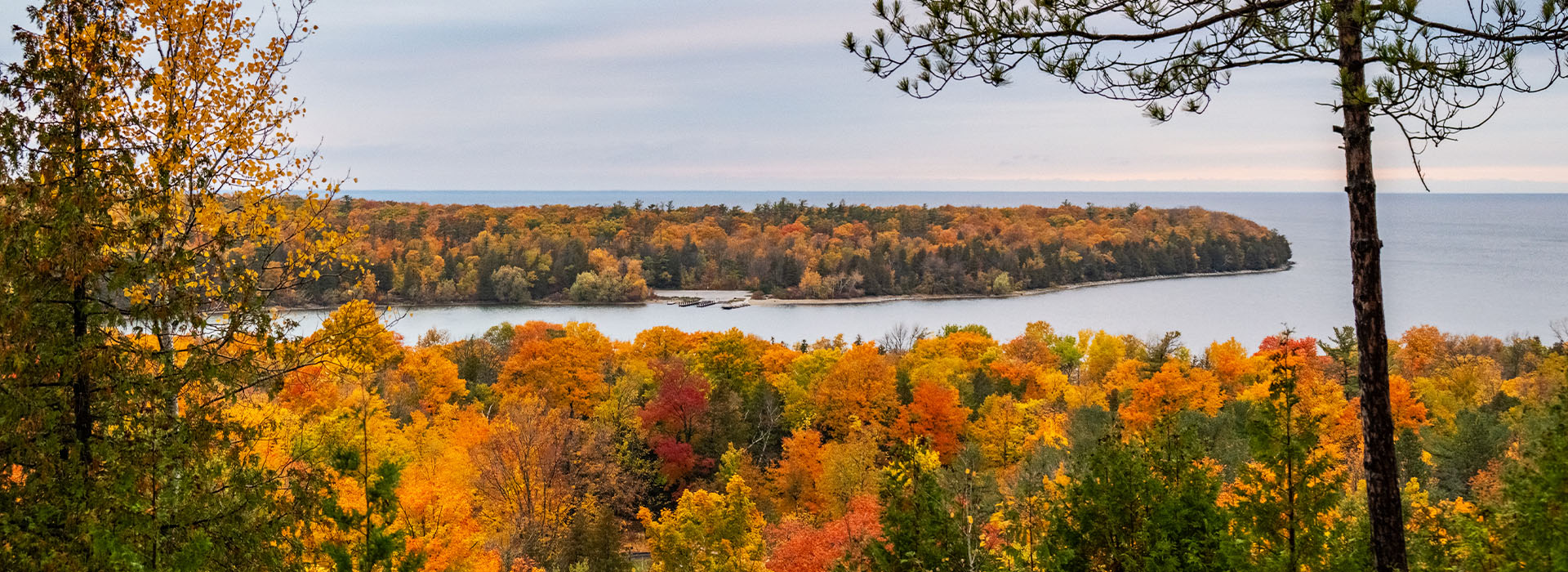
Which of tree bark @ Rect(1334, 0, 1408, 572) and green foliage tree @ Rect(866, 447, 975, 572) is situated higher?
tree bark @ Rect(1334, 0, 1408, 572)

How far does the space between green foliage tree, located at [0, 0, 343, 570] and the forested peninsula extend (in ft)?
205

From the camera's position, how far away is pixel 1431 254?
359ft

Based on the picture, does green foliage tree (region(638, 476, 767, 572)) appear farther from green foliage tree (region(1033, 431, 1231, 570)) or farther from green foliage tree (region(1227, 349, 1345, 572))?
green foliage tree (region(1227, 349, 1345, 572))

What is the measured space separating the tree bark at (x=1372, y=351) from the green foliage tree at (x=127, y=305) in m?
6.38

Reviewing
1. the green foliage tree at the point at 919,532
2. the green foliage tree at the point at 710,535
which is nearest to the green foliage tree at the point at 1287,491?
the green foliage tree at the point at 919,532

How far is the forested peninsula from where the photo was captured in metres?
81.9

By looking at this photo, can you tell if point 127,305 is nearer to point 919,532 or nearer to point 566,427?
point 919,532

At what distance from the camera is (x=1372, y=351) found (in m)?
5.65

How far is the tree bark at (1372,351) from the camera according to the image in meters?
5.56

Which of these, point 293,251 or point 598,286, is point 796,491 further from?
point 598,286

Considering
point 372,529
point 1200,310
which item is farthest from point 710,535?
point 1200,310

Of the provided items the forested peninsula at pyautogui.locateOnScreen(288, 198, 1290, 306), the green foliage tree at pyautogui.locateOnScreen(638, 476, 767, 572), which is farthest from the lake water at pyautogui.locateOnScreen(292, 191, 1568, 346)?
the green foliage tree at pyautogui.locateOnScreen(638, 476, 767, 572)

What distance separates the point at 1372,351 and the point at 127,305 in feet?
25.0

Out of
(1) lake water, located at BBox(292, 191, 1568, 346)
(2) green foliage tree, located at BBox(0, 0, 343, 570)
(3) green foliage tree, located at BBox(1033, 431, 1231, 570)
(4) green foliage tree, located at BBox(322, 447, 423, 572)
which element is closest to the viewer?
(2) green foliage tree, located at BBox(0, 0, 343, 570)
